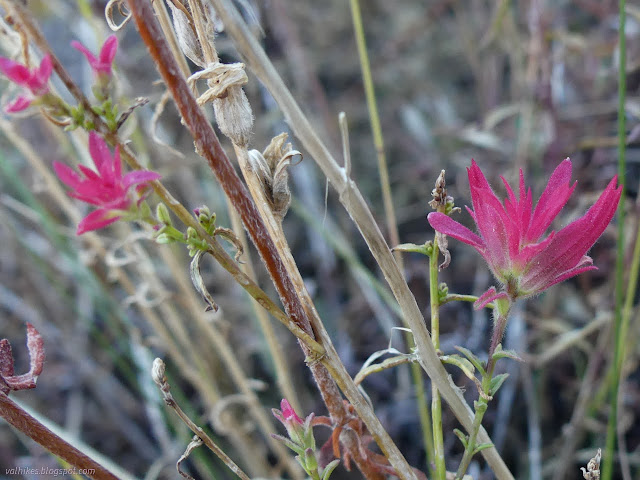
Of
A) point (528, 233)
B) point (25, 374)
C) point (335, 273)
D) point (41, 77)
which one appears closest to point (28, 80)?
point (41, 77)

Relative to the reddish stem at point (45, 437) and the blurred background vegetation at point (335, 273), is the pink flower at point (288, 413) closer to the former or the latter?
the reddish stem at point (45, 437)

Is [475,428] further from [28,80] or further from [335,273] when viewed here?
[335,273]

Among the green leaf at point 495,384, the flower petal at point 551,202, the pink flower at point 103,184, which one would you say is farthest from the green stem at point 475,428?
the pink flower at point 103,184

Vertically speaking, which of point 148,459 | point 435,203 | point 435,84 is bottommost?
point 148,459

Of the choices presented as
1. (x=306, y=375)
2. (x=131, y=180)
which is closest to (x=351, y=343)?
(x=306, y=375)

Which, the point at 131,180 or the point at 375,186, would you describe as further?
the point at 375,186

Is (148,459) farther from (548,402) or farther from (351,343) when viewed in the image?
(548,402)
